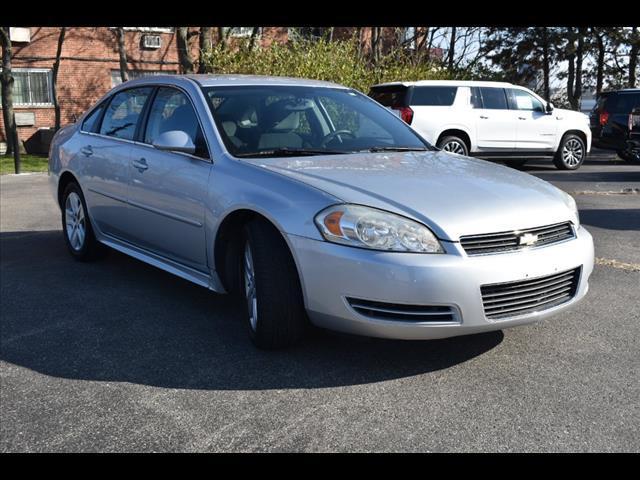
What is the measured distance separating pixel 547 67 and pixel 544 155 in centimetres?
1740

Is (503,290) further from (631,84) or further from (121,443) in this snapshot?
(631,84)

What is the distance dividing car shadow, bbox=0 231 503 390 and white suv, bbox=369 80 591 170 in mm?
9421

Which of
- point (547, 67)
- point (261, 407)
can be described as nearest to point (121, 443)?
point (261, 407)

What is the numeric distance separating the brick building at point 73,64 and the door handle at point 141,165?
1666 cm

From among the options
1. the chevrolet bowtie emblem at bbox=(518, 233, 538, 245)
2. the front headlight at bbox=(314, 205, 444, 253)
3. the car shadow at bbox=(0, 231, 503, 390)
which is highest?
the front headlight at bbox=(314, 205, 444, 253)

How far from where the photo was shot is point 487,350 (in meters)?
4.03

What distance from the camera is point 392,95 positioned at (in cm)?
1438

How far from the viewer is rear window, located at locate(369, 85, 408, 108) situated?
14.2 m

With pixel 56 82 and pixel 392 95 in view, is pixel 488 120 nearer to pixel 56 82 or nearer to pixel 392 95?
pixel 392 95

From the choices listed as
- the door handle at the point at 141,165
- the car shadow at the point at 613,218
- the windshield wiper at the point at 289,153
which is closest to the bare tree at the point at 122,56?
the car shadow at the point at 613,218

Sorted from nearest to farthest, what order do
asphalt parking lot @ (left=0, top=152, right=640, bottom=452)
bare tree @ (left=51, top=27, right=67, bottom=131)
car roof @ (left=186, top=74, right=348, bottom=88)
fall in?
asphalt parking lot @ (left=0, top=152, right=640, bottom=452), car roof @ (left=186, top=74, right=348, bottom=88), bare tree @ (left=51, top=27, right=67, bottom=131)

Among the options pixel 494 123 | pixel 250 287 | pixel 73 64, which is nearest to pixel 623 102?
pixel 494 123

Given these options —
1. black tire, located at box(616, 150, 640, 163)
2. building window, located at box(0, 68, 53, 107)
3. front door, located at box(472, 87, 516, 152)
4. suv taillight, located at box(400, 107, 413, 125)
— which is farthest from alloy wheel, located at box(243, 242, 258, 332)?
building window, located at box(0, 68, 53, 107)

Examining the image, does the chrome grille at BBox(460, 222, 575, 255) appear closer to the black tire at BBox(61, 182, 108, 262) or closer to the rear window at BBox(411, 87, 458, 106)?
the black tire at BBox(61, 182, 108, 262)
